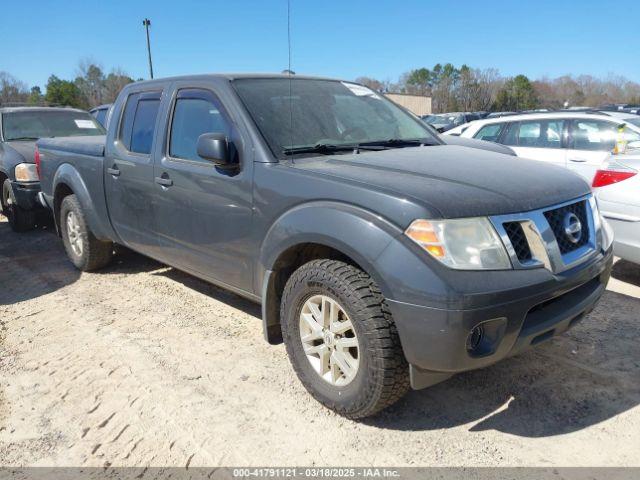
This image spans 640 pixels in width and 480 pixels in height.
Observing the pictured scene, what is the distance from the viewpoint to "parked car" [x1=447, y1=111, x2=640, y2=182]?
6777 millimetres

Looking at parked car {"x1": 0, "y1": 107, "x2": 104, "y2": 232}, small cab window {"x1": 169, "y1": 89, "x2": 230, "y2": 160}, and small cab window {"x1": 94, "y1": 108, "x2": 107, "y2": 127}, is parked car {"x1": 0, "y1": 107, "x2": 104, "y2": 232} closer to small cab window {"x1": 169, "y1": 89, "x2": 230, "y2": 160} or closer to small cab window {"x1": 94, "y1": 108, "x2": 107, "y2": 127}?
small cab window {"x1": 94, "y1": 108, "x2": 107, "y2": 127}

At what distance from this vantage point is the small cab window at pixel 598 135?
677 cm

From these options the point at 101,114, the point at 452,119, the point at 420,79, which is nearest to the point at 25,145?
the point at 101,114

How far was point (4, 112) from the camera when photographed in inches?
320

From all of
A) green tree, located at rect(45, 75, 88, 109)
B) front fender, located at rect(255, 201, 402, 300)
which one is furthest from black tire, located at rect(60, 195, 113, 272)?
green tree, located at rect(45, 75, 88, 109)

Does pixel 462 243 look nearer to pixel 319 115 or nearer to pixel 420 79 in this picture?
pixel 319 115

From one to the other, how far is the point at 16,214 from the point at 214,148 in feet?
18.2

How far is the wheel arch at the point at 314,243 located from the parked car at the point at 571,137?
16.4 ft

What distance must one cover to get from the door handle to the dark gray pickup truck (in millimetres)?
21

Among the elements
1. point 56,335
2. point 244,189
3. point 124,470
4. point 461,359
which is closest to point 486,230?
point 461,359

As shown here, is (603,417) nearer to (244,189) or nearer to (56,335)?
(244,189)

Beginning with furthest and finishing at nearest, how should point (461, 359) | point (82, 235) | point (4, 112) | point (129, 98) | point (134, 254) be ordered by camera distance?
point (4, 112) < point (134, 254) < point (82, 235) < point (129, 98) < point (461, 359)

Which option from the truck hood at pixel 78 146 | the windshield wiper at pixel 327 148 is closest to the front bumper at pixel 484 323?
the windshield wiper at pixel 327 148

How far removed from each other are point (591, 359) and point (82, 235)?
15.1 ft
